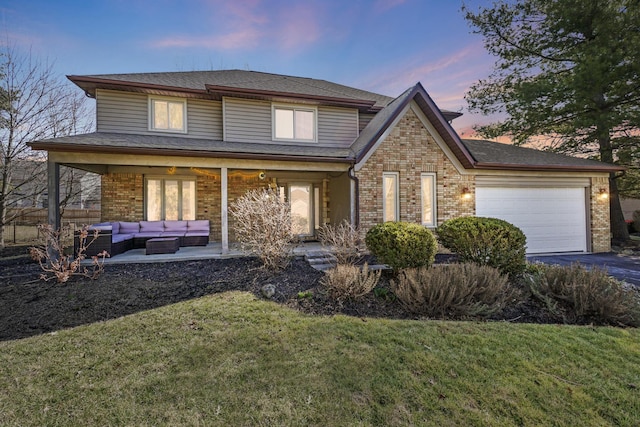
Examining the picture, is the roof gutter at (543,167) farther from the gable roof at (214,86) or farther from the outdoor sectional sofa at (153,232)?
the outdoor sectional sofa at (153,232)

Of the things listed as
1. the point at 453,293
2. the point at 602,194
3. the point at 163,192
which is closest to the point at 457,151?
the point at 602,194

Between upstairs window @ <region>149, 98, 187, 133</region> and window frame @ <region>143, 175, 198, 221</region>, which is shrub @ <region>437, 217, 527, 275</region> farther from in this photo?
upstairs window @ <region>149, 98, 187, 133</region>

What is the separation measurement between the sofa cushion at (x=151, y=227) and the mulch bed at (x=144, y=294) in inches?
109

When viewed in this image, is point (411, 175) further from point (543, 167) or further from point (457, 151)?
point (543, 167)

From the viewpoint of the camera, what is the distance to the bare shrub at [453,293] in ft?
16.0

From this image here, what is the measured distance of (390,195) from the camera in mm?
9664

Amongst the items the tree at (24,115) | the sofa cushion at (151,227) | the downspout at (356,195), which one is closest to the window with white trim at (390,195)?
the downspout at (356,195)

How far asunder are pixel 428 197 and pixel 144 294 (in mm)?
8643

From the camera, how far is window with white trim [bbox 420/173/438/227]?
9.89 meters

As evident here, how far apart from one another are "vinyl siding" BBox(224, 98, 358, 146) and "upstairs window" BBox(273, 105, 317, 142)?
0.22 meters

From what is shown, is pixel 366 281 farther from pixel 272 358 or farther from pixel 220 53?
pixel 220 53

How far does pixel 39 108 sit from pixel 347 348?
15.5 metres

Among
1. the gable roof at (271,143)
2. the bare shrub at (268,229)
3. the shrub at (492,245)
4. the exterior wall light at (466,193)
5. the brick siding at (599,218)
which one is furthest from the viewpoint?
the brick siding at (599,218)

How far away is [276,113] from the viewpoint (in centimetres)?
1068
